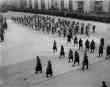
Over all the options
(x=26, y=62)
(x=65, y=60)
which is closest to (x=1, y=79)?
(x=26, y=62)

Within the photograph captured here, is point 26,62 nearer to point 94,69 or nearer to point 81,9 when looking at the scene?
point 94,69

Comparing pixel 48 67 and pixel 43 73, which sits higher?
pixel 48 67

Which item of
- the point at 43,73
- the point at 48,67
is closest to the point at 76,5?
the point at 43,73

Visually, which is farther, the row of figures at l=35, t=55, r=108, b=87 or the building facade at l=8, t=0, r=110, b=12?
the building facade at l=8, t=0, r=110, b=12

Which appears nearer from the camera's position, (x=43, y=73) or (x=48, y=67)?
(x=48, y=67)

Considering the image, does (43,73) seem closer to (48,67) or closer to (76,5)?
(48,67)

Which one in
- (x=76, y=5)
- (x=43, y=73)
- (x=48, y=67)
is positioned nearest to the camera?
(x=48, y=67)

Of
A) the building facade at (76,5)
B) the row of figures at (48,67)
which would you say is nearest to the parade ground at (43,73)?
the row of figures at (48,67)

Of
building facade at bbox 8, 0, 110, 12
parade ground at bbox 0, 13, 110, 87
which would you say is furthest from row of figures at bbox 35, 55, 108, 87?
building facade at bbox 8, 0, 110, 12

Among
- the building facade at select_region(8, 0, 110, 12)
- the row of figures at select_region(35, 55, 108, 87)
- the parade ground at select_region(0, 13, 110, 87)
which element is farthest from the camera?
the building facade at select_region(8, 0, 110, 12)

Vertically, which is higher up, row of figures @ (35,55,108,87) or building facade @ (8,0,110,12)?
building facade @ (8,0,110,12)

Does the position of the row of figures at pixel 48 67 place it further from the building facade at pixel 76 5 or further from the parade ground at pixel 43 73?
the building facade at pixel 76 5

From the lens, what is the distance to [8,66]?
636 inches

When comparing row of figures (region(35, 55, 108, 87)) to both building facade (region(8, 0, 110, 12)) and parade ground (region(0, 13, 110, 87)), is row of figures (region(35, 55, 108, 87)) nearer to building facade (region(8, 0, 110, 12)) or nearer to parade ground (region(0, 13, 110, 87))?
parade ground (region(0, 13, 110, 87))
